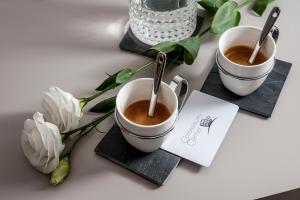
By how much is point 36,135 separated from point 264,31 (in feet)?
1.24

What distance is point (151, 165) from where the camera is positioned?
0.71 metres

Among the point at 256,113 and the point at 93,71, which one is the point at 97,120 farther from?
the point at 256,113

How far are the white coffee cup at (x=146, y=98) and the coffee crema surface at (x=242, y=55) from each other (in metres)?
0.09

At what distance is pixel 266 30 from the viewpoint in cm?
75

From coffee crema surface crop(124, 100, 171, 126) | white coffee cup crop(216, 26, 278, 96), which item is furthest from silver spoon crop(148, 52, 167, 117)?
white coffee cup crop(216, 26, 278, 96)

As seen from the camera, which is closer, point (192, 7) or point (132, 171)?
point (132, 171)

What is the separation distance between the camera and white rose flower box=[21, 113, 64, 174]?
26.9 inches

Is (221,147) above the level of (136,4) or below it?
below

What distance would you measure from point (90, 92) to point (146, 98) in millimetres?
111

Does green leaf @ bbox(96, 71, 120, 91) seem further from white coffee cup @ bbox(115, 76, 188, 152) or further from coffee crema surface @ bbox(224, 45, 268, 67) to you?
coffee crema surface @ bbox(224, 45, 268, 67)

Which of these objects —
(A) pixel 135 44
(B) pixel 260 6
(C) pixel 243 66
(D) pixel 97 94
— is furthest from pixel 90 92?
(B) pixel 260 6

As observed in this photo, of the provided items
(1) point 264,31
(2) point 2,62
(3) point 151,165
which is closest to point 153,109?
(3) point 151,165

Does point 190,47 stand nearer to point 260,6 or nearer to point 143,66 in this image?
point 143,66

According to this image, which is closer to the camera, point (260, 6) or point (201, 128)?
point (201, 128)
